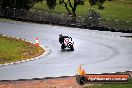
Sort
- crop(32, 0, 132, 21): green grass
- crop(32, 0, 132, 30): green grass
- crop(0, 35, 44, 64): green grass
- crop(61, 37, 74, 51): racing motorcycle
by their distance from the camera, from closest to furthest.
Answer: crop(0, 35, 44, 64): green grass
crop(61, 37, 74, 51): racing motorcycle
crop(32, 0, 132, 30): green grass
crop(32, 0, 132, 21): green grass

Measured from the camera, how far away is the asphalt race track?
83.0ft

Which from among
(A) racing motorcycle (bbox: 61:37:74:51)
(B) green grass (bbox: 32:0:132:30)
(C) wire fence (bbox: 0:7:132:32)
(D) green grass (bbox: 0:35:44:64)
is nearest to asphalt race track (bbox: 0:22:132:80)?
(A) racing motorcycle (bbox: 61:37:74:51)

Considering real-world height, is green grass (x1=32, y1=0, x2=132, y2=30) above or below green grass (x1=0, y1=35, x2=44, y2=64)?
below

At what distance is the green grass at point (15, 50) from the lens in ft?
96.7

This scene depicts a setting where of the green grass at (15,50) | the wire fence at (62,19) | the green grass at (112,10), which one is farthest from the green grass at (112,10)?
the green grass at (15,50)

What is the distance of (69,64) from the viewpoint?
1083 inches

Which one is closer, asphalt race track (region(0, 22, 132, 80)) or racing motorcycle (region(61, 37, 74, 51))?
asphalt race track (region(0, 22, 132, 80))

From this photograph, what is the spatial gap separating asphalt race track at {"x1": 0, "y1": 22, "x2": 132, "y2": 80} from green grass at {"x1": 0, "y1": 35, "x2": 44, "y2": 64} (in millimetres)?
1328

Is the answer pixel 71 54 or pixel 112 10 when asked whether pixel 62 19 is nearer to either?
pixel 71 54

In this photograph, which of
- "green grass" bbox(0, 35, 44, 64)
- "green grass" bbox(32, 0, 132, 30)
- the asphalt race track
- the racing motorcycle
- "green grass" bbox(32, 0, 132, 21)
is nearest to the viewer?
the asphalt race track

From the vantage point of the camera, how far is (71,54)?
1230 inches

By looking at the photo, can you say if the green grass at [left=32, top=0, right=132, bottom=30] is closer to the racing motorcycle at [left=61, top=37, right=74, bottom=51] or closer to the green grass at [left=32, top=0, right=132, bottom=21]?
the green grass at [left=32, top=0, right=132, bottom=21]

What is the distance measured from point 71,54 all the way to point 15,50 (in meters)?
4.37

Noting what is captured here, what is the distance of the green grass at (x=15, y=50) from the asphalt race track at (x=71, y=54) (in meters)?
1.33
